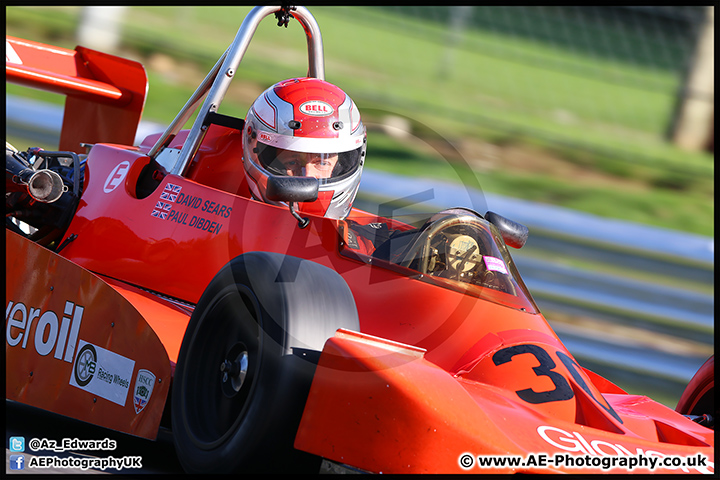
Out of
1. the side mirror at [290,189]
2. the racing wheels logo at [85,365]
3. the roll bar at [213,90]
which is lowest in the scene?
the racing wheels logo at [85,365]

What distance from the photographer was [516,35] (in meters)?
9.80

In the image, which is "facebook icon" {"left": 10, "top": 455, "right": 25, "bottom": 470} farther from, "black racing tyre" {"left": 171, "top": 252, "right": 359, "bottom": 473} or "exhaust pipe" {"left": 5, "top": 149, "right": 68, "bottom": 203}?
"exhaust pipe" {"left": 5, "top": 149, "right": 68, "bottom": 203}

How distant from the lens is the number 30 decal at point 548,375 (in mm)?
2953

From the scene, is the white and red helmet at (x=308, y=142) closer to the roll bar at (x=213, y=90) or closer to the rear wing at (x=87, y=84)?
the roll bar at (x=213, y=90)

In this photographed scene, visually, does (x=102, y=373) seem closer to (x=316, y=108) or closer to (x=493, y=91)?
(x=316, y=108)

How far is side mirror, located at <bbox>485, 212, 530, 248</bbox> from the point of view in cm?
398

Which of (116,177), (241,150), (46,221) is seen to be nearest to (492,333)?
(241,150)

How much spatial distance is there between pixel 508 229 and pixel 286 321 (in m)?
1.70

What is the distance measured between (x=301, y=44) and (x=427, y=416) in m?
10.5

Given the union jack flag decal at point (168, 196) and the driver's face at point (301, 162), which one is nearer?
the driver's face at point (301, 162)

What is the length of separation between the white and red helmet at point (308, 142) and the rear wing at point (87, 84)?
1.61 m

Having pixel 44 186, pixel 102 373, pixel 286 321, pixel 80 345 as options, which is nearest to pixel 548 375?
pixel 286 321

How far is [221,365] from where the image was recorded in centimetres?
283

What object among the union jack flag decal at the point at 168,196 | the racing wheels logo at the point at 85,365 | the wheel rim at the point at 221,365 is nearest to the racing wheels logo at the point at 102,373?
the racing wheels logo at the point at 85,365
